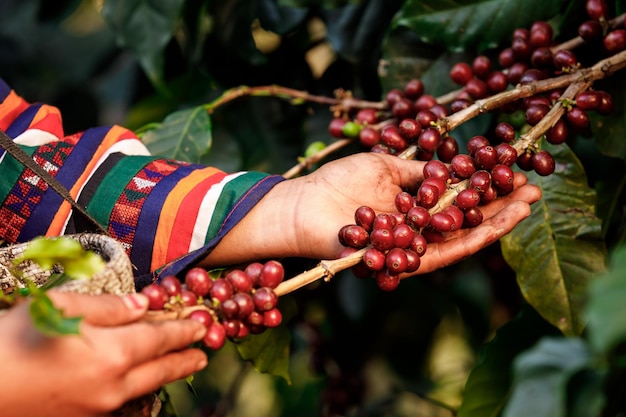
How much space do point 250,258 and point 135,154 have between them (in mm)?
264

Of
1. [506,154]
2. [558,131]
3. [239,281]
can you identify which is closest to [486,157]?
[506,154]

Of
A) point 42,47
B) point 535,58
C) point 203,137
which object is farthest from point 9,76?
point 535,58

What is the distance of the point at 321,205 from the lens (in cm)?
89

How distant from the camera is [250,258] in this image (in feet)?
3.01

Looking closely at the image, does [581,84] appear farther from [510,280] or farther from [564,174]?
[510,280]

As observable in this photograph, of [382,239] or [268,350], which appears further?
[268,350]

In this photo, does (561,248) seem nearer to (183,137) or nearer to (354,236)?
(354,236)

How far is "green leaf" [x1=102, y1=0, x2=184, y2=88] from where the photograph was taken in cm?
132

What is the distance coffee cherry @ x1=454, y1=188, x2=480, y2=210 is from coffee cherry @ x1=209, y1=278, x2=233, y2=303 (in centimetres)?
30

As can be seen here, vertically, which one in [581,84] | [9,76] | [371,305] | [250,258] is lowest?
[371,305]

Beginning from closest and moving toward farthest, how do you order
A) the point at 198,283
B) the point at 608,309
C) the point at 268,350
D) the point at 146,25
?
the point at 608,309
the point at 198,283
the point at 268,350
the point at 146,25

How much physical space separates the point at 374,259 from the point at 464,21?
56cm

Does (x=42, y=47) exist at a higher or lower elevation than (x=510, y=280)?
higher

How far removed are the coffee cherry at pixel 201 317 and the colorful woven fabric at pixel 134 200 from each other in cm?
19
